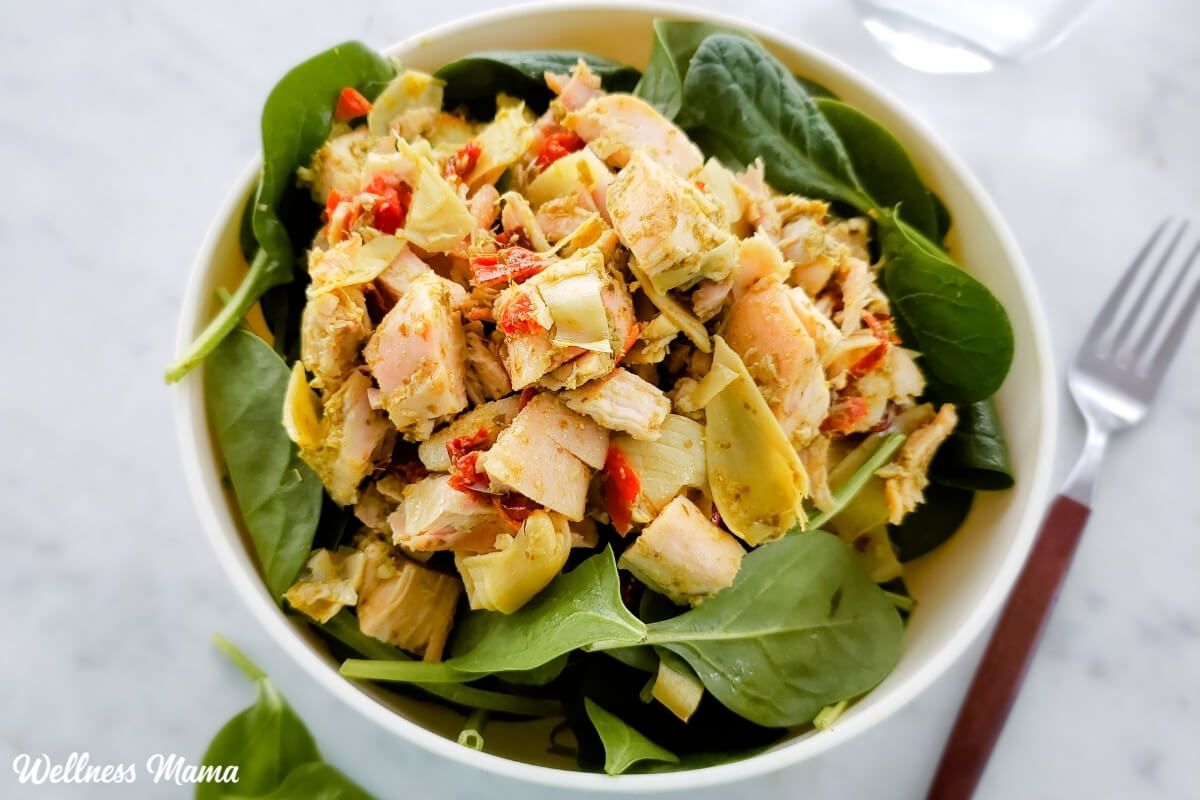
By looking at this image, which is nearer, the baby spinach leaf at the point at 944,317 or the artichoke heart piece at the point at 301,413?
the artichoke heart piece at the point at 301,413

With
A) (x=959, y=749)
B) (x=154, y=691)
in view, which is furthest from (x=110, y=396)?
(x=959, y=749)

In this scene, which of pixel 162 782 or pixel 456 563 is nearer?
pixel 456 563

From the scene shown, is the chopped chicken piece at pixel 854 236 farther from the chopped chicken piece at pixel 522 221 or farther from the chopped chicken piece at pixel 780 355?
the chopped chicken piece at pixel 522 221

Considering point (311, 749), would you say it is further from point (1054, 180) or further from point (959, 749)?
point (1054, 180)

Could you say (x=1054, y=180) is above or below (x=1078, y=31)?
below

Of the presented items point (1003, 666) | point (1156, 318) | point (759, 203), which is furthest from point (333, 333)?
point (1156, 318)

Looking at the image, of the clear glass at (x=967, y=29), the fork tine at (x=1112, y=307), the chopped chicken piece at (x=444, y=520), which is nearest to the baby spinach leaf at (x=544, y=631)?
the chopped chicken piece at (x=444, y=520)
